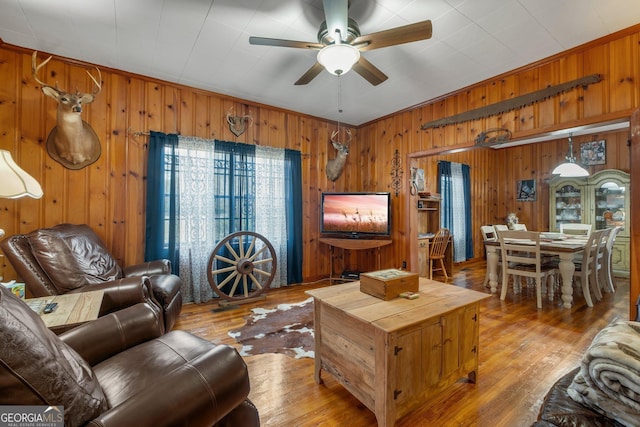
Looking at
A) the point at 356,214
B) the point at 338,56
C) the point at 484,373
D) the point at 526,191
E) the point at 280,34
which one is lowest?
the point at 484,373

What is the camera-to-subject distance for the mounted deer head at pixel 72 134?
2.52 meters

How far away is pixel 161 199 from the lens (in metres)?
3.19

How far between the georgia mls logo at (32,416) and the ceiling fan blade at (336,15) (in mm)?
2211

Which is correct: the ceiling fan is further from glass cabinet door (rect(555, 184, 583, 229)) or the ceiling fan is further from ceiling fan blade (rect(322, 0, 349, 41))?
glass cabinet door (rect(555, 184, 583, 229))

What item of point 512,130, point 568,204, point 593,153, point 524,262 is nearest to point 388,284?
point 512,130

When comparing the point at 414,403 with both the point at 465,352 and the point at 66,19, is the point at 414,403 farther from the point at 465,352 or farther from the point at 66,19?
the point at 66,19

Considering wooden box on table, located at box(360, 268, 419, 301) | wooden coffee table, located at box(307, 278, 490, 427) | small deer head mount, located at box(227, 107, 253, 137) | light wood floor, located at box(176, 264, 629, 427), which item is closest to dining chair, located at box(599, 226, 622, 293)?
light wood floor, located at box(176, 264, 629, 427)

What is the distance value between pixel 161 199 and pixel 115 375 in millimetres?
2364

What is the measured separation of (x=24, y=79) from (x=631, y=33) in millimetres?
5440

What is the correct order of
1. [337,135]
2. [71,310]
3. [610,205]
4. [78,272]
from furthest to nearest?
[610,205]
[337,135]
[78,272]
[71,310]

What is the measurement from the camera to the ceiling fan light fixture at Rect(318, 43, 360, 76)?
184 cm

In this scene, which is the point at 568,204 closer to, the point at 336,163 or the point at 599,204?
the point at 599,204

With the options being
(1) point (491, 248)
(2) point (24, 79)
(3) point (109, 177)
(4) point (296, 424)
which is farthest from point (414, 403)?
(2) point (24, 79)

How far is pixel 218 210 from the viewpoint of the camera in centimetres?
357
